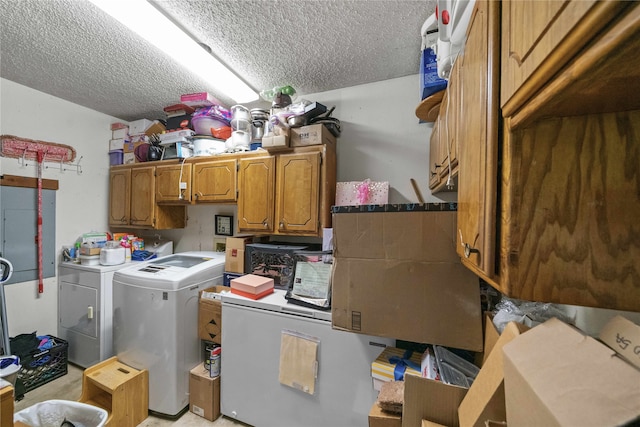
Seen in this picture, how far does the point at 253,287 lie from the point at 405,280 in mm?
1025

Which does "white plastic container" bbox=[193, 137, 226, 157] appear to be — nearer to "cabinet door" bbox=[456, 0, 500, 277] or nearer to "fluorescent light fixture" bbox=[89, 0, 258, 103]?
"fluorescent light fixture" bbox=[89, 0, 258, 103]

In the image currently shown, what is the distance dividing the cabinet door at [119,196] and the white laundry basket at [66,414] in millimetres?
1671

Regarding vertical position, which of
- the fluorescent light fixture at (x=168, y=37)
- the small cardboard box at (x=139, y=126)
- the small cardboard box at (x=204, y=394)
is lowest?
the small cardboard box at (x=204, y=394)

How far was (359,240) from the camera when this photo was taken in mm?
1141

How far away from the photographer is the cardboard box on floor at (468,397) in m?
0.62

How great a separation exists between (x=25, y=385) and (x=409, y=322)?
3027 mm

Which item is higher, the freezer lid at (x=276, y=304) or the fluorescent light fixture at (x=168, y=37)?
the fluorescent light fixture at (x=168, y=37)

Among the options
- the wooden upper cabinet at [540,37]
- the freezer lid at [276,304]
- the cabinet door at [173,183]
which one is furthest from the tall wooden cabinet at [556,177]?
the cabinet door at [173,183]

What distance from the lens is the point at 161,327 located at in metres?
1.73

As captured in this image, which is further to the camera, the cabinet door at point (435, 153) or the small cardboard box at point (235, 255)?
the small cardboard box at point (235, 255)

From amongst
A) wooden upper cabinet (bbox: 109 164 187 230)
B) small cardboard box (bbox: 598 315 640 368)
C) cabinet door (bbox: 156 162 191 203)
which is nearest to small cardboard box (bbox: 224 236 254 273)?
cabinet door (bbox: 156 162 191 203)

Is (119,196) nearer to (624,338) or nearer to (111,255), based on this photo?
(111,255)

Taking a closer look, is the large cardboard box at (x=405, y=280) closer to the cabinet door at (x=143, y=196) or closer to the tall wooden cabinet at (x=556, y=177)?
the tall wooden cabinet at (x=556, y=177)

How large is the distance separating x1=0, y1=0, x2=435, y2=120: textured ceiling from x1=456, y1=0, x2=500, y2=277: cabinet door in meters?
0.95
